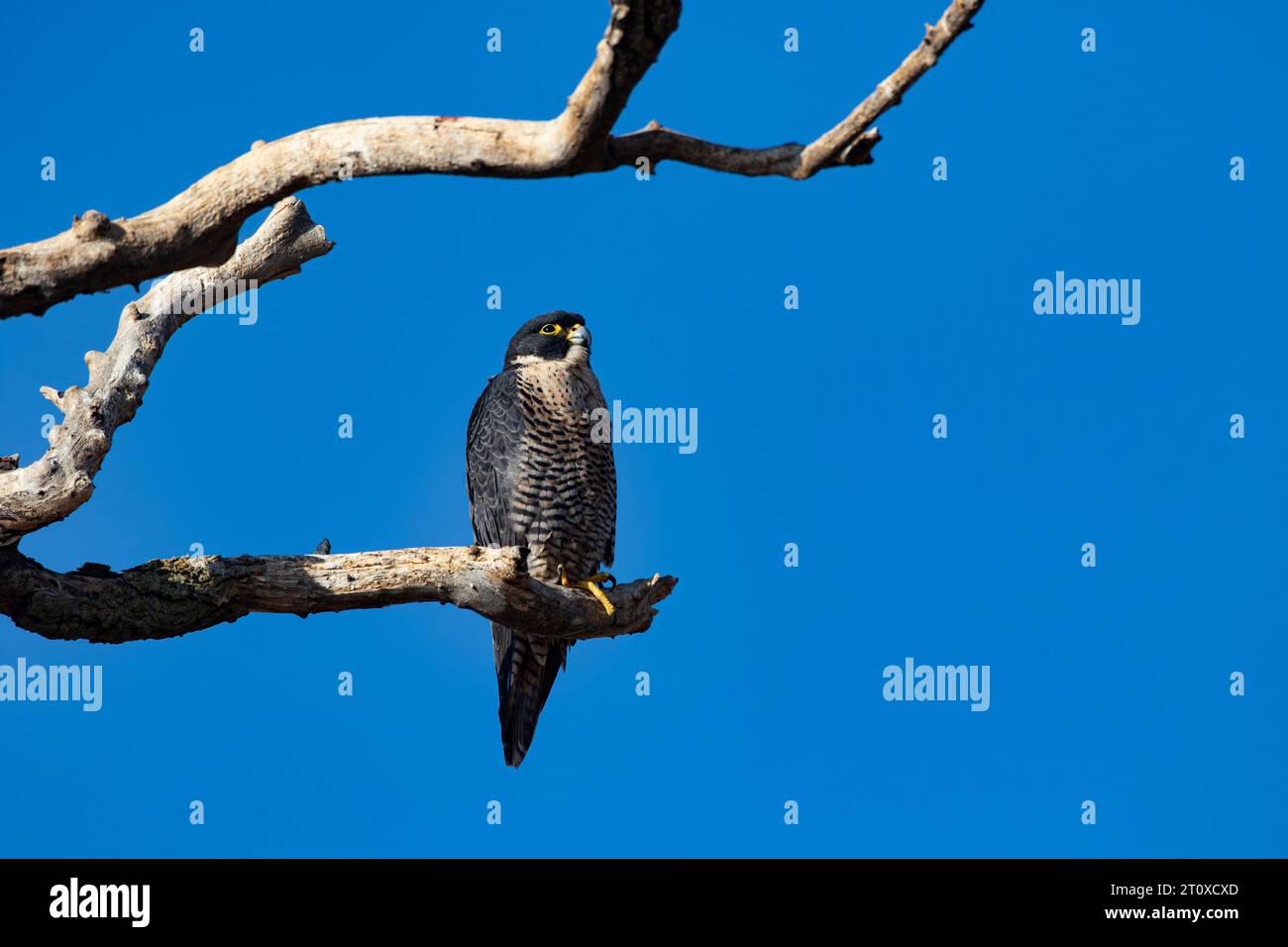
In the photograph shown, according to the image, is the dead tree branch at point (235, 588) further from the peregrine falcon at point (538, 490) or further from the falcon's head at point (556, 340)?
the falcon's head at point (556, 340)

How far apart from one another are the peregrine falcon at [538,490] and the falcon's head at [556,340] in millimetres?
12

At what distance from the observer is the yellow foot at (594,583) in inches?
282

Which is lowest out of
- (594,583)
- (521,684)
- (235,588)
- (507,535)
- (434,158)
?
(521,684)

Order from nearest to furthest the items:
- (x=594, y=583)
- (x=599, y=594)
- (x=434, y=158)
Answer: (x=434, y=158)
(x=599, y=594)
(x=594, y=583)

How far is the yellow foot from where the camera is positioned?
23.5ft

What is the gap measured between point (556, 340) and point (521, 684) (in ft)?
6.97

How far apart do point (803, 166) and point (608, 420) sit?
4.22 metres

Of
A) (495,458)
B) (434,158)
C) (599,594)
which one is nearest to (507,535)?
(495,458)

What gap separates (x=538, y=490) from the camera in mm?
8109

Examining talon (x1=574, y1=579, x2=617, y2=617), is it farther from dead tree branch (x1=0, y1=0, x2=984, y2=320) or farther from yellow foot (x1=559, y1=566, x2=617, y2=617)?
dead tree branch (x1=0, y1=0, x2=984, y2=320)

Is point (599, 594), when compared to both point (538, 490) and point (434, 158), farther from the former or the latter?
point (434, 158)

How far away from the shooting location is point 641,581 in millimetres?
7285

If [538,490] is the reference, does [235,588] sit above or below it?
below

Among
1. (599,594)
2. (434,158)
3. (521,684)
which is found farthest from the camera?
(521,684)
